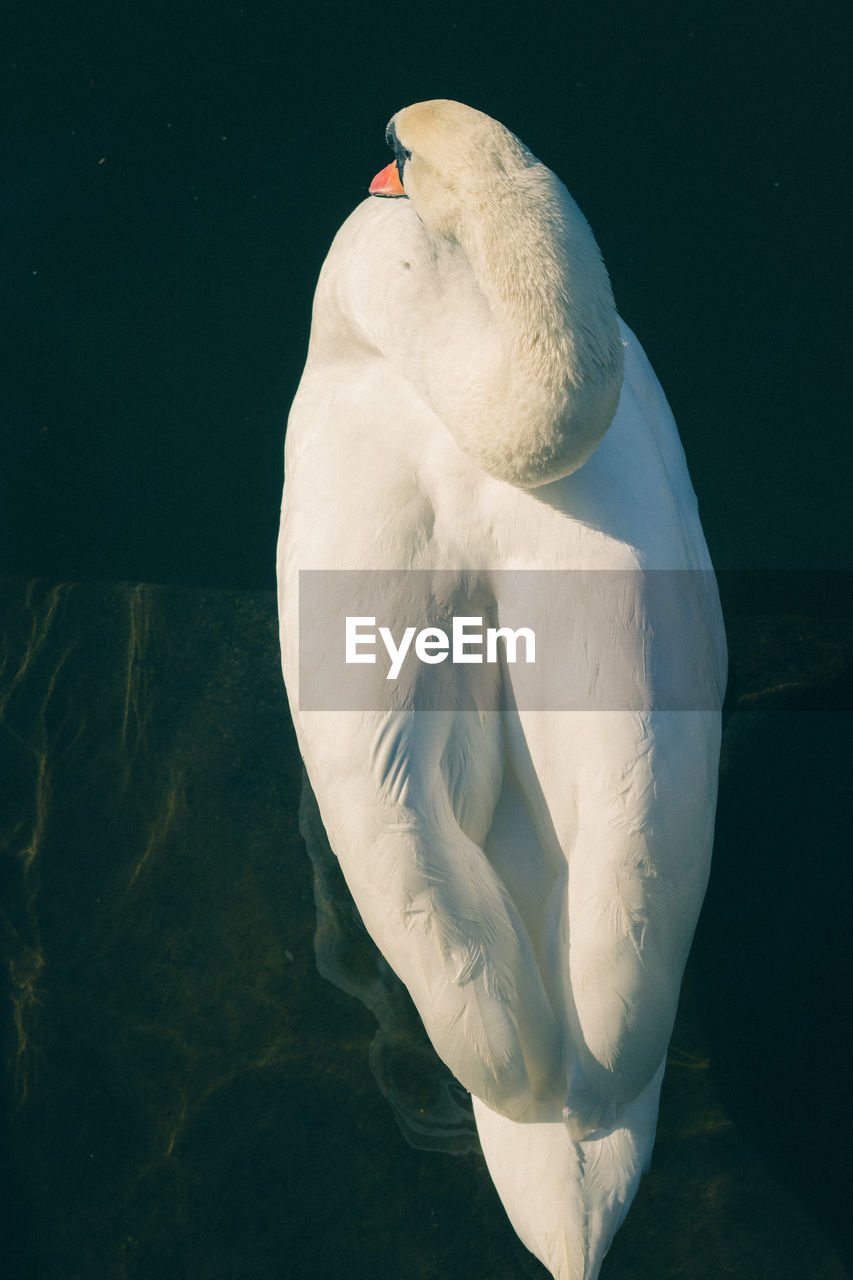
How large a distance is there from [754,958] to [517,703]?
4.80ft

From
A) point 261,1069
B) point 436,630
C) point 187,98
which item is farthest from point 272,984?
point 187,98

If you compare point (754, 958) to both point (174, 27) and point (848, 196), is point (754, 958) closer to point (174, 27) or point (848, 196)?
point (848, 196)

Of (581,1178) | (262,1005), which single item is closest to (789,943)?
(581,1178)

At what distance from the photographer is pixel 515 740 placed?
283cm

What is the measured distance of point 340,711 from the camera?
272cm

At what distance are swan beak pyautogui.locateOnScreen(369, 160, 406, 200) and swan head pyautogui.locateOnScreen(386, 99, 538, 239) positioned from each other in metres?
0.34

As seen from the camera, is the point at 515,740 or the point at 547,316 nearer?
the point at 547,316

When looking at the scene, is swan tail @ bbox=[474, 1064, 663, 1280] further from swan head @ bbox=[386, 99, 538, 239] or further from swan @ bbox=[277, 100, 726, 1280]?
swan head @ bbox=[386, 99, 538, 239]

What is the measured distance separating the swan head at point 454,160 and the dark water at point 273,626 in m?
1.83

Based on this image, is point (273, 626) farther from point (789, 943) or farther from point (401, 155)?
point (401, 155)

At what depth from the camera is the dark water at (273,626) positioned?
3746mm

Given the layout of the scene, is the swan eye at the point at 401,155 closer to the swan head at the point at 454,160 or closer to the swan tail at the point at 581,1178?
the swan head at the point at 454,160

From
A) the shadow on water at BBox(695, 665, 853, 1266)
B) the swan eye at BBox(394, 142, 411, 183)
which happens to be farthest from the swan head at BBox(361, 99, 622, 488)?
the shadow on water at BBox(695, 665, 853, 1266)

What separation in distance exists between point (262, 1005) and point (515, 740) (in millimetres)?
1455
